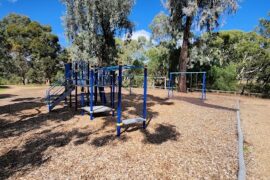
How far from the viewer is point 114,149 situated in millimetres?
4020

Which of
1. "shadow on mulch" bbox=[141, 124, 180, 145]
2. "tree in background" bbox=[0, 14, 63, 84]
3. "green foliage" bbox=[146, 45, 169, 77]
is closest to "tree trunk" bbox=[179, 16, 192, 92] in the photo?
"green foliage" bbox=[146, 45, 169, 77]

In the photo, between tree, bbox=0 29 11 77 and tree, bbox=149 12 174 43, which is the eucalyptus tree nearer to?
tree, bbox=149 12 174 43

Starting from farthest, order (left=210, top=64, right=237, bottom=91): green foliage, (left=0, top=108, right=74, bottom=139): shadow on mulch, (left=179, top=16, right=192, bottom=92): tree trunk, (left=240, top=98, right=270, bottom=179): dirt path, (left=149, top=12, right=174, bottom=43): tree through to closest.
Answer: (left=210, top=64, right=237, bottom=91): green foliage
(left=149, top=12, right=174, bottom=43): tree
(left=179, top=16, right=192, bottom=92): tree trunk
(left=0, top=108, right=74, bottom=139): shadow on mulch
(left=240, top=98, right=270, bottom=179): dirt path

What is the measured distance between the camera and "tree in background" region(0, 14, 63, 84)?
23.5 meters

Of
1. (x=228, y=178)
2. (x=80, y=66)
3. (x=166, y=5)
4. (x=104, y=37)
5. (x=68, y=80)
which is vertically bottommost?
(x=228, y=178)

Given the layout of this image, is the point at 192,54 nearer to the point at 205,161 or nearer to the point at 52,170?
the point at 205,161


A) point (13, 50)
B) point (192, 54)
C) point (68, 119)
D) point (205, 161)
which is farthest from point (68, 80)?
point (13, 50)

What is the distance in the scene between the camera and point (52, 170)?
3.20 meters

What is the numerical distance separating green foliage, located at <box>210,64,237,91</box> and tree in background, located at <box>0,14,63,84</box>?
744 inches

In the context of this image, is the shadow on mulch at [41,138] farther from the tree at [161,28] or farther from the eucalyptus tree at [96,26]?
the tree at [161,28]

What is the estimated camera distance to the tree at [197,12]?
12.7 metres

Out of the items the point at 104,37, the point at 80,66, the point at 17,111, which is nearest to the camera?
the point at 17,111

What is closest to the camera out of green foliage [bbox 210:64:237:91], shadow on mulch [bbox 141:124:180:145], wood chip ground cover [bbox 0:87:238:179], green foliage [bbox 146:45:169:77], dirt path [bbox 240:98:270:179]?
wood chip ground cover [bbox 0:87:238:179]

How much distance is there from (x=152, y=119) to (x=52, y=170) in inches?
152
